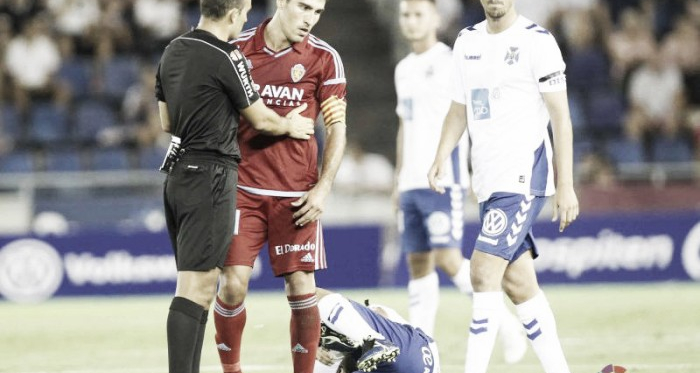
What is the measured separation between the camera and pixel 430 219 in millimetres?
9719

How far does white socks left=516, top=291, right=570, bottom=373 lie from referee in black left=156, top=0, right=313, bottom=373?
1917 mm

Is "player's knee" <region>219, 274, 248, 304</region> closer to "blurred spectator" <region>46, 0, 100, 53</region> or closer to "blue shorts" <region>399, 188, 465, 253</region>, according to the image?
"blue shorts" <region>399, 188, 465, 253</region>

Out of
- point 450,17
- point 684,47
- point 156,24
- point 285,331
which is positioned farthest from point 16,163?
point 684,47

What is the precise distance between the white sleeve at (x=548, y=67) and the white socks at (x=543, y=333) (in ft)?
4.24

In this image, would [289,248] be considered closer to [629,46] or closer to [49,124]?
[49,124]

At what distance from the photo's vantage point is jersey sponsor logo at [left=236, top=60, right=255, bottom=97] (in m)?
6.59

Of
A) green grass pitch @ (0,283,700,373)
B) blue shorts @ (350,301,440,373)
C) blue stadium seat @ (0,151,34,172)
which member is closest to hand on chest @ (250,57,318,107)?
blue shorts @ (350,301,440,373)

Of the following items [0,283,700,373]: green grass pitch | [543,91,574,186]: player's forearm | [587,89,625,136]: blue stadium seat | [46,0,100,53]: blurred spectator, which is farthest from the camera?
[46,0,100,53]: blurred spectator

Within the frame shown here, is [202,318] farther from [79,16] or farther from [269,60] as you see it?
[79,16]

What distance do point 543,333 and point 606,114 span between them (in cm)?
1187

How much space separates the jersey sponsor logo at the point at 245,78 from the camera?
21.6 feet

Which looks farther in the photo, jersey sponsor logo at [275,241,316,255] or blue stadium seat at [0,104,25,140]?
blue stadium seat at [0,104,25,140]

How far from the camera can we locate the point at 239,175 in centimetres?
734

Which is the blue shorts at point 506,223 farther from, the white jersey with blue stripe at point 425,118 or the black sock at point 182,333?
the white jersey with blue stripe at point 425,118
